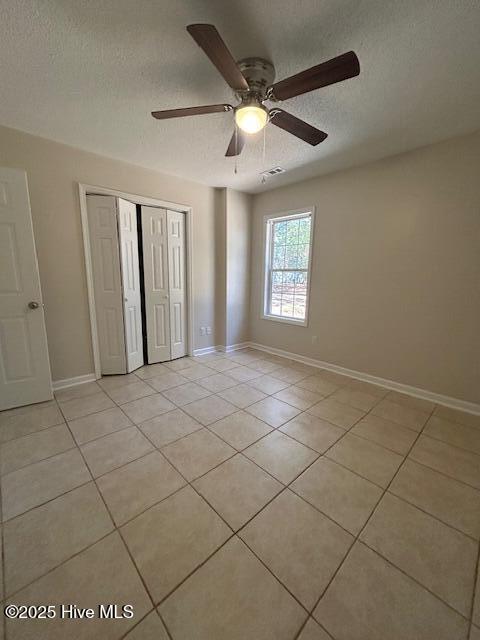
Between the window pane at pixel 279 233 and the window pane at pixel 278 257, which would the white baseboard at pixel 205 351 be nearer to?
the window pane at pixel 278 257

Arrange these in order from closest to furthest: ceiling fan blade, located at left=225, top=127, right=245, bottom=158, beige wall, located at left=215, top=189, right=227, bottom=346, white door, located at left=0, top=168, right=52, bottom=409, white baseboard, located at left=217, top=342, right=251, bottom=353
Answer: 1. ceiling fan blade, located at left=225, top=127, right=245, bottom=158
2. white door, located at left=0, top=168, right=52, bottom=409
3. beige wall, located at left=215, top=189, right=227, bottom=346
4. white baseboard, located at left=217, top=342, right=251, bottom=353

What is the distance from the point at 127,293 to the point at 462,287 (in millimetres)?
3656

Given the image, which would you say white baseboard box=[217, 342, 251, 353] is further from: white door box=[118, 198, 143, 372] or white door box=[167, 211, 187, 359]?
white door box=[118, 198, 143, 372]

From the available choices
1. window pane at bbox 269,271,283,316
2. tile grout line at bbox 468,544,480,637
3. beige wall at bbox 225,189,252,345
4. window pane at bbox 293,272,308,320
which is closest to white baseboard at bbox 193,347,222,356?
beige wall at bbox 225,189,252,345

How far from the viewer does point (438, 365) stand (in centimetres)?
263

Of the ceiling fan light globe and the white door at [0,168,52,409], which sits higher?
the ceiling fan light globe

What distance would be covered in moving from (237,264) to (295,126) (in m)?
2.46

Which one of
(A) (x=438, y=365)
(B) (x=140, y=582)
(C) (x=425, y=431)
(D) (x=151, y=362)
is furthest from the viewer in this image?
(D) (x=151, y=362)

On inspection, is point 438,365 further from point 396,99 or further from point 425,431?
point 396,99

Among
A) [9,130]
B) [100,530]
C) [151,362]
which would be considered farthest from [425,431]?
[9,130]

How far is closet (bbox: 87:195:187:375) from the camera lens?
2973 mm

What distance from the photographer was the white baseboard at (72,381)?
2.80 metres

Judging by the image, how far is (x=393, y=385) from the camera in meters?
2.94

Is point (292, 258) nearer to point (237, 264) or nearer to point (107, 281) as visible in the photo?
point (237, 264)
